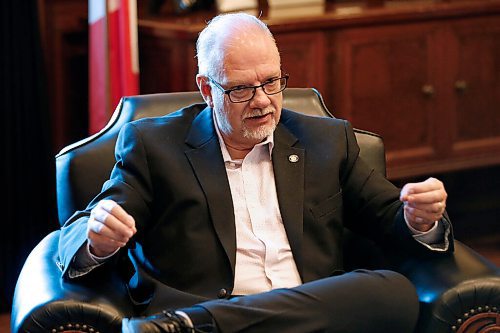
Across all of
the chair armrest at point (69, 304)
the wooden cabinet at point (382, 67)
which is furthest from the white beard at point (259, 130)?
the wooden cabinet at point (382, 67)

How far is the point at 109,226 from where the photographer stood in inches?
80.8

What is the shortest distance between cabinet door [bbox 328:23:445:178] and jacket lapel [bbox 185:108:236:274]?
Answer: 1.33 metres

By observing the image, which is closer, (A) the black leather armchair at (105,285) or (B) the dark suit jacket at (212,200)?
(A) the black leather armchair at (105,285)

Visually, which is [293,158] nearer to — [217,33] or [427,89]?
[217,33]

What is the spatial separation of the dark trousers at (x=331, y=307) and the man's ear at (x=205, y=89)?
0.57 m

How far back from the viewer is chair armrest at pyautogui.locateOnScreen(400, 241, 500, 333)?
2.12 m

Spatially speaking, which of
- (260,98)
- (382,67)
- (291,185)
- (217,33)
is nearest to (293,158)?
(291,185)

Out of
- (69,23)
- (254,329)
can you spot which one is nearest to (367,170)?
(254,329)

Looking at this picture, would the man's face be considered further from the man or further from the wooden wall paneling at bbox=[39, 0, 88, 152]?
the wooden wall paneling at bbox=[39, 0, 88, 152]

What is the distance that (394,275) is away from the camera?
7.13 ft

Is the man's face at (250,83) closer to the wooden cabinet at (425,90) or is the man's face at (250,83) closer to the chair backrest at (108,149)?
the chair backrest at (108,149)

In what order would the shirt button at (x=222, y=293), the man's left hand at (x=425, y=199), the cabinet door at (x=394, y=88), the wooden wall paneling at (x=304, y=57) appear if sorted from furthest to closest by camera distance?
the cabinet door at (x=394, y=88) → the wooden wall paneling at (x=304, y=57) → the shirt button at (x=222, y=293) → the man's left hand at (x=425, y=199)

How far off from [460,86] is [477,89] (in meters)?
0.09

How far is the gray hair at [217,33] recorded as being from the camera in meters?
2.33
